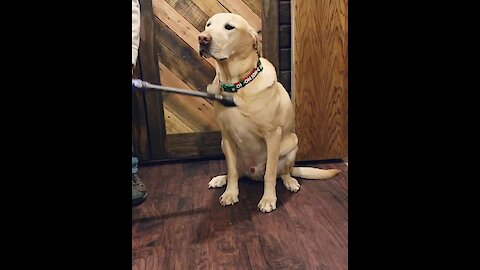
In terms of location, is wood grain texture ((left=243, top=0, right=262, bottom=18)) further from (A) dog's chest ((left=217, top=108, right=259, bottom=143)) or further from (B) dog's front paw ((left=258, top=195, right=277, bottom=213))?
(B) dog's front paw ((left=258, top=195, right=277, bottom=213))

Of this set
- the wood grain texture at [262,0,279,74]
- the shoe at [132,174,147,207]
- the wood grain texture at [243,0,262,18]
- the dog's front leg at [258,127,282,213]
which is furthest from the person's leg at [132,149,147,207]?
the wood grain texture at [243,0,262,18]

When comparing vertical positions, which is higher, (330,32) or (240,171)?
(330,32)

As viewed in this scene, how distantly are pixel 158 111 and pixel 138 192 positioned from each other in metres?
0.59

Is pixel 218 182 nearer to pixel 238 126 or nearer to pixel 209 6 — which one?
pixel 238 126

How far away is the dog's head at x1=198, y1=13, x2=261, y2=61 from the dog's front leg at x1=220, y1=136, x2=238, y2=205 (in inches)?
16.3

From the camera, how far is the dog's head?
5.05 ft

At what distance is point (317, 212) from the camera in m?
1.74

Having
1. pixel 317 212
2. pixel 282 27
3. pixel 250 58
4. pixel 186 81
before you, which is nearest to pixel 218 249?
pixel 317 212

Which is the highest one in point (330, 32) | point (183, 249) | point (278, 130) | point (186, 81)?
point (330, 32)
